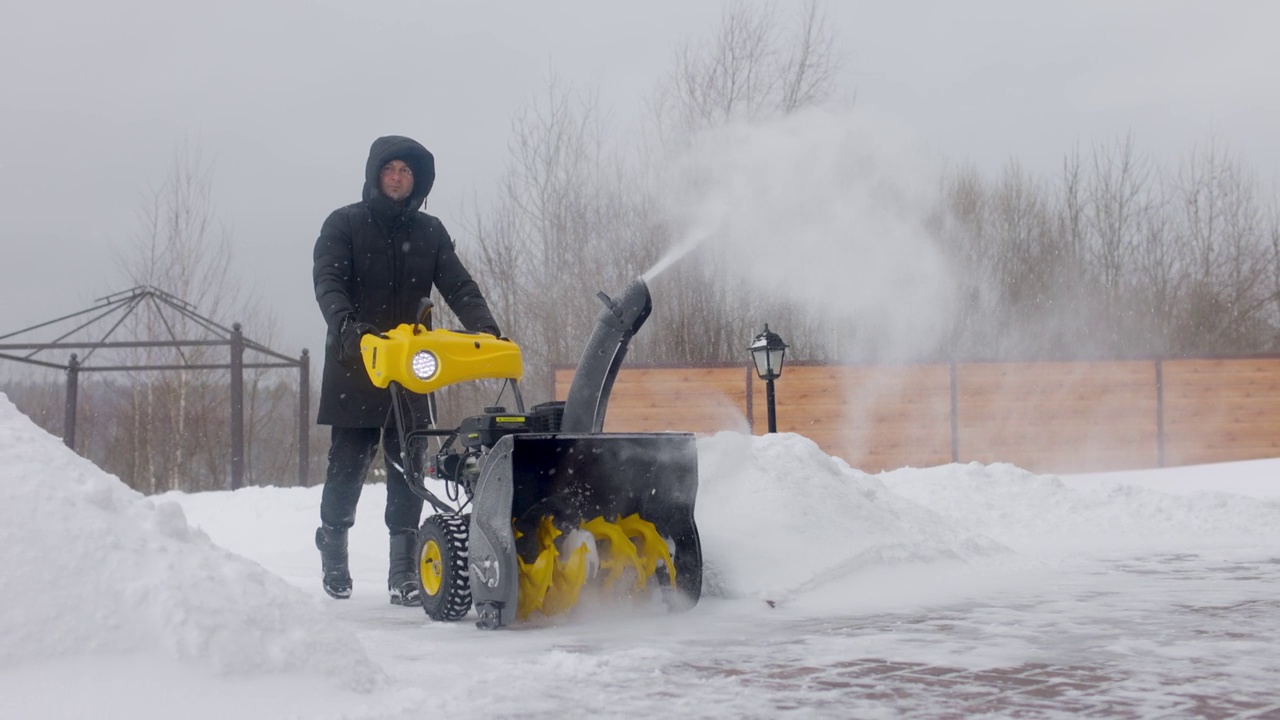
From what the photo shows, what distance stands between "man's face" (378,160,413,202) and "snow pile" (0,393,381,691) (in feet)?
7.18

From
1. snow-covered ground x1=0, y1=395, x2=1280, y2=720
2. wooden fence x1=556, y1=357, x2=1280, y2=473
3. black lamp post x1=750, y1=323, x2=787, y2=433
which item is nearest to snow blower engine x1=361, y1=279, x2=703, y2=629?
snow-covered ground x1=0, y1=395, x2=1280, y2=720

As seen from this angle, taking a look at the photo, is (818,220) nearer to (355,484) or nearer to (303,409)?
(303,409)

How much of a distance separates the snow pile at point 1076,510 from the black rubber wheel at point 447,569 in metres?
4.56

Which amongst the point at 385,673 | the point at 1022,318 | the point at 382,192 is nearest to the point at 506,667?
the point at 385,673

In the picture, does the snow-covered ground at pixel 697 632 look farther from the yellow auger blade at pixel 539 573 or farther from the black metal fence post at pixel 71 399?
the black metal fence post at pixel 71 399

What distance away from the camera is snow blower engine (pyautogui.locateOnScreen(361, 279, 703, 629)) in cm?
462

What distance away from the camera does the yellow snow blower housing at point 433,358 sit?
474cm

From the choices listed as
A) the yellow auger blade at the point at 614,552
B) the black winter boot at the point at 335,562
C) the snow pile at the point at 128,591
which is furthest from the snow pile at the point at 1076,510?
the snow pile at the point at 128,591

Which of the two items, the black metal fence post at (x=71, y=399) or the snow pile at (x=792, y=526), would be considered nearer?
the snow pile at (x=792, y=526)

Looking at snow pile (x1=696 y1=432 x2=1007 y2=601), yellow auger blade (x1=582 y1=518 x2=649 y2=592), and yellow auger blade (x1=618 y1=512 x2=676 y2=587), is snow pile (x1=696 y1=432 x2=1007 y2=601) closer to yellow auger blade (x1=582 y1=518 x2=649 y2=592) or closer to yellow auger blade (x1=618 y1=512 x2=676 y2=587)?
yellow auger blade (x1=618 y1=512 x2=676 y2=587)

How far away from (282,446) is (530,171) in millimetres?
12083

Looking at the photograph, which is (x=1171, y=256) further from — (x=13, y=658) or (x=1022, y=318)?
(x=13, y=658)

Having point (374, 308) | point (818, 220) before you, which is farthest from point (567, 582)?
point (818, 220)

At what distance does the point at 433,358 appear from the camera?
4.74m
